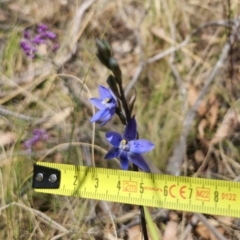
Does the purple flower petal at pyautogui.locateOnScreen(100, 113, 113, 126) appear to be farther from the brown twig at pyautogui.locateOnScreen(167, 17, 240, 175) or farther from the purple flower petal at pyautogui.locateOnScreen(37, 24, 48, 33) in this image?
the purple flower petal at pyautogui.locateOnScreen(37, 24, 48, 33)

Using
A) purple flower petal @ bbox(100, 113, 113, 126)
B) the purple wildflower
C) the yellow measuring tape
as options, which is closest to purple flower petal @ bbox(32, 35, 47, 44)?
the purple wildflower

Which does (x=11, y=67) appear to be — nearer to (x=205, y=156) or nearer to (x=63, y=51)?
(x=63, y=51)

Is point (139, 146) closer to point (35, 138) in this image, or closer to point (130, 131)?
point (130, 131)

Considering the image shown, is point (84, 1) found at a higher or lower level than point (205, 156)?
higher

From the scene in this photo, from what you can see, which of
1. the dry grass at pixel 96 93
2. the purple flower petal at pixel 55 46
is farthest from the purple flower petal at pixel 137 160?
the purple flower petal at pixel 55 46

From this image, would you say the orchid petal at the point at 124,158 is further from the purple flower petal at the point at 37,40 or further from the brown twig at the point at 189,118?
the purple flower petal at the point at 37,40

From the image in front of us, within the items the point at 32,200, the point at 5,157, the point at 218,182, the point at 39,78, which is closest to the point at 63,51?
the point at 39,78
